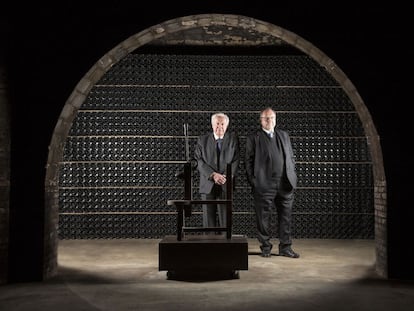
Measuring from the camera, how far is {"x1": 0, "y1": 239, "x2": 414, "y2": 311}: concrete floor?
3.39 m

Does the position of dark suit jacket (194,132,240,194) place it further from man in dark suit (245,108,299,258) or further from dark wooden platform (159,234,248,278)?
dark wooden platform (159,234,248,278)

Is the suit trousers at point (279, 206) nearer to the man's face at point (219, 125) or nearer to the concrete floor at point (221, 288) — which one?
the concrete floor at point (221, 288)

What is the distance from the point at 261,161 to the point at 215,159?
0.54 meters

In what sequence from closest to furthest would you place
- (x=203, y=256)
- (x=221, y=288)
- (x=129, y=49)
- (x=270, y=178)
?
(x=221, y=288) < (x=203, y=256) < (x=129, y=49) < (x=270, y=178)

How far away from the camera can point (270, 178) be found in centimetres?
564

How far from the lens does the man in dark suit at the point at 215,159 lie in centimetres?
563

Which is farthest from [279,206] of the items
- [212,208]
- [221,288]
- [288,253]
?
[221,288]

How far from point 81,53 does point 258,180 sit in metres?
2.44

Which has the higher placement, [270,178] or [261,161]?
[261,161]

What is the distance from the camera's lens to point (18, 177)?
4.33m

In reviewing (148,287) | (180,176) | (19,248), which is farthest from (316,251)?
Answer: (19,248)

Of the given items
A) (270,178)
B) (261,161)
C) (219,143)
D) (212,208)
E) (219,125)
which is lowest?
(212,208)

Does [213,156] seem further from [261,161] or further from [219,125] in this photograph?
[261,161]

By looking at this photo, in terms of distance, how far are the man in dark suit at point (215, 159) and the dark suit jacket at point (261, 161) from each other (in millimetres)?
170
